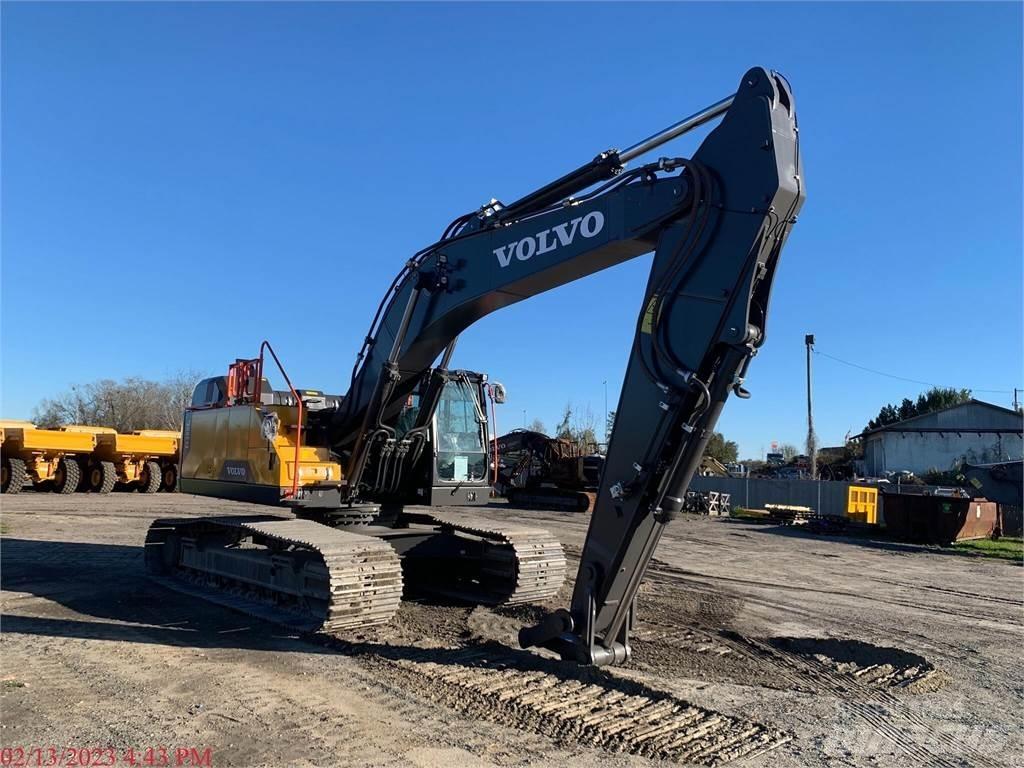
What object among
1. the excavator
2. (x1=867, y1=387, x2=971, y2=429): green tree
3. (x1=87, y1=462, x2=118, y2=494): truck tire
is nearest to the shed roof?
(x1=867, y1=387, x2=971, y2=429): green tree

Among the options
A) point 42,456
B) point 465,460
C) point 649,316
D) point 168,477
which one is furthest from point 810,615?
point 168,477

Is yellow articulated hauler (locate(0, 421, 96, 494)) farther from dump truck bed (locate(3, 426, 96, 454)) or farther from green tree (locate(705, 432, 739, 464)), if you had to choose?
green tree (locate(705, 432, 739, 464))

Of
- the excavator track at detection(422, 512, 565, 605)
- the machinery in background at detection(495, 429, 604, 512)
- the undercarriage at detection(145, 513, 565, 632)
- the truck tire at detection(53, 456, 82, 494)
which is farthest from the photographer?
the machinery in background at detection(495, 429, 604, 512)

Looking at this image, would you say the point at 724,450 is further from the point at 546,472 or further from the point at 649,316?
the point at 649,316

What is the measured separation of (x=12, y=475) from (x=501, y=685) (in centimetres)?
2608

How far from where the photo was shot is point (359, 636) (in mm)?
7512

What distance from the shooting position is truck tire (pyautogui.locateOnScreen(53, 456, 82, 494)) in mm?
27719

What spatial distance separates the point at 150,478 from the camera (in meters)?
29.8

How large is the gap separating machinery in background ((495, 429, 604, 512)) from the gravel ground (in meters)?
17.2

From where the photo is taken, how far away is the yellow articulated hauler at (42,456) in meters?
26.2

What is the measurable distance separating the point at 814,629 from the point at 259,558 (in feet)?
20.2

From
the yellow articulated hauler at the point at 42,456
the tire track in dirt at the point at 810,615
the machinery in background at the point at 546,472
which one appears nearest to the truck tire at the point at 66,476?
the yellow articulated hauler at the point at 42,456

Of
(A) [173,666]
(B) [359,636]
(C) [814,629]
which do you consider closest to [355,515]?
(B) [359,636]

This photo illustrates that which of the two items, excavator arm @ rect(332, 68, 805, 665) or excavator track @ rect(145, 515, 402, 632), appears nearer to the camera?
excavator arm @ rect(332, 68, 805, 665)
